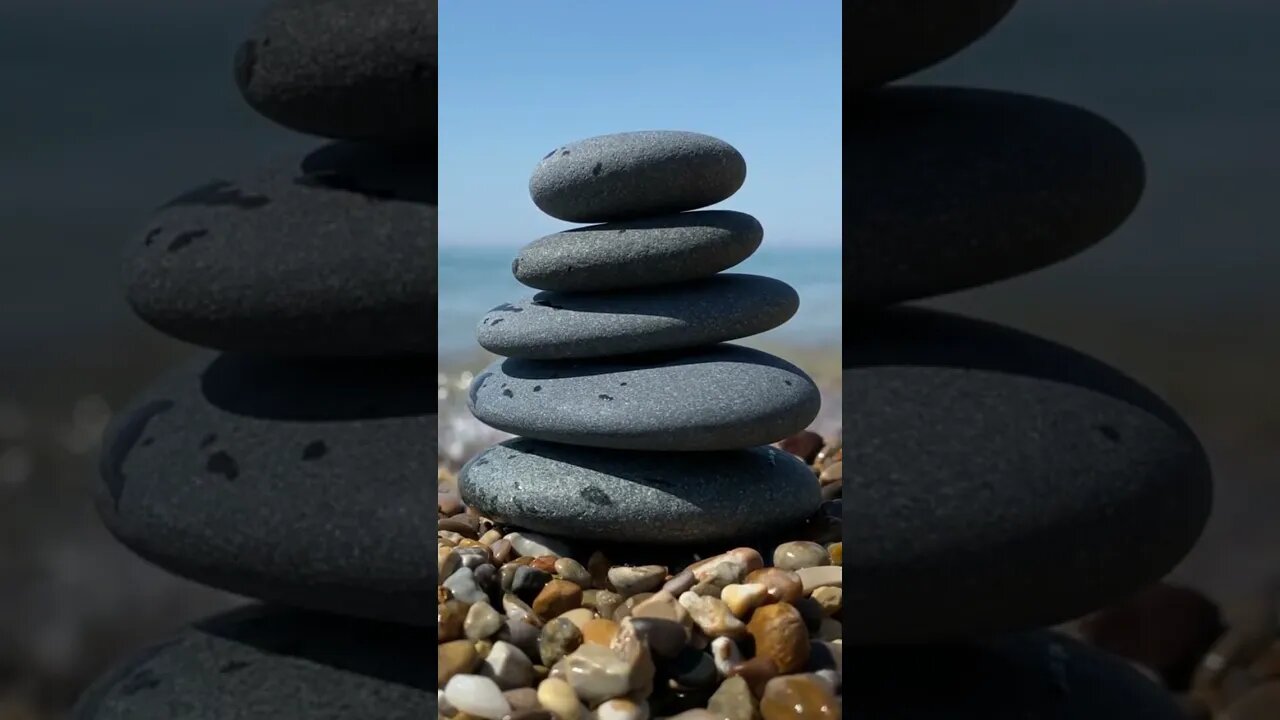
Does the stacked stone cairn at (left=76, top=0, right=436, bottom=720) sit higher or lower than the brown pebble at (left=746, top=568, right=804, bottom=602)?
higher

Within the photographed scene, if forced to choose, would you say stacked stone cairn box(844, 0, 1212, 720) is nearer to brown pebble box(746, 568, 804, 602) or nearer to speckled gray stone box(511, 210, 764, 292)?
brown pebble box(746, 568, 804, 602)

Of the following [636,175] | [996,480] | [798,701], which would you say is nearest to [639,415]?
[636,175]

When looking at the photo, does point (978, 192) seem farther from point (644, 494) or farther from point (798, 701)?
point (644, 494)

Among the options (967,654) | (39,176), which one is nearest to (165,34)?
(39,176)

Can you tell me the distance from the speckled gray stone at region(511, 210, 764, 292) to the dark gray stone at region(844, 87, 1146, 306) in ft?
4.77

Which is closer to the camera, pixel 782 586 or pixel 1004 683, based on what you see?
pixel 1004 683

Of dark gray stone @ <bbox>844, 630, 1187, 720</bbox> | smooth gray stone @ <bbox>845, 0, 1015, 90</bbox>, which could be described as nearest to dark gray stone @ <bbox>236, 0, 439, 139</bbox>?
smooth gray stone @ <bbox>845, 0, 1015, 90</bbox>

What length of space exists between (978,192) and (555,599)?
1.84 meters

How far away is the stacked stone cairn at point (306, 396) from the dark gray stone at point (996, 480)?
84 centimetres

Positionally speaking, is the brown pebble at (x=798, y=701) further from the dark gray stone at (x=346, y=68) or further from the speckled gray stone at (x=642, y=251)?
the dark gray stone at (x=346, y=68)

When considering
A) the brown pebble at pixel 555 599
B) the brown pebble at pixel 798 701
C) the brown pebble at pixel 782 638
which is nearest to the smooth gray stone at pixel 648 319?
the brown pebble at pixel 555 599

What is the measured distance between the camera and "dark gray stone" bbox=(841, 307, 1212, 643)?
66.7 inches

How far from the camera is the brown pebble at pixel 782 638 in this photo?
2520 mm

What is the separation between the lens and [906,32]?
1.73 metres
